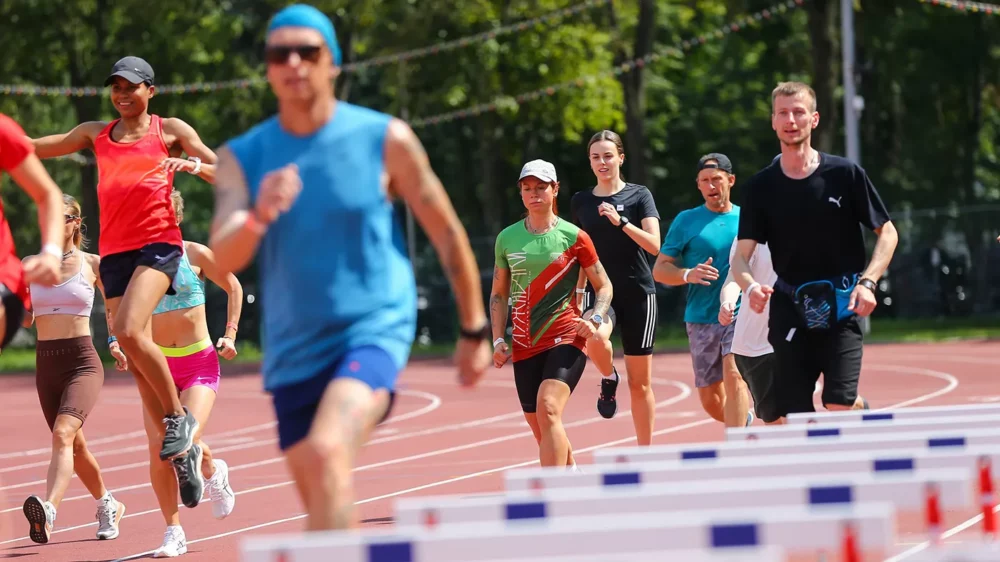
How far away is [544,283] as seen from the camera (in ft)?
32.3

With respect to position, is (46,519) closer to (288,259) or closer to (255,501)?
(255,501)

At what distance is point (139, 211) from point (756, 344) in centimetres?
390

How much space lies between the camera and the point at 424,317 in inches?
1463

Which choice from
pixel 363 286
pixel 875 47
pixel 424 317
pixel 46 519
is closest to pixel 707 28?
pixel 875 47

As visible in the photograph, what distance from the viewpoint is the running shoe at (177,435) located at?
8156 millimetres

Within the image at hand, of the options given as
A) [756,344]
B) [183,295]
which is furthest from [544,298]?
[183,295]

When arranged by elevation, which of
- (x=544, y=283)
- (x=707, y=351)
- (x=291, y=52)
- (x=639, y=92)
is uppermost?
(x=639, y=92)

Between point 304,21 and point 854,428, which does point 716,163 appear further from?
point 304,21

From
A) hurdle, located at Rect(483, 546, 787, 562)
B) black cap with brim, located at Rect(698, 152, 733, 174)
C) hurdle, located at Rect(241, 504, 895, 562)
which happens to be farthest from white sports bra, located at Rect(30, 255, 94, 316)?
hurdle, located at Rect(483, 546, 787, 562)

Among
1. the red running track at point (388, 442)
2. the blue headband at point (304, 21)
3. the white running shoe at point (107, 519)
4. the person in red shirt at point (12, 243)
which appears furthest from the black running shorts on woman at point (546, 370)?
the blue headband at point (304, 21)

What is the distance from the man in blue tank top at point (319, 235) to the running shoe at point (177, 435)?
297 centimetres

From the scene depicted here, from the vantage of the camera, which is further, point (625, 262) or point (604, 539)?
point (625, 262)

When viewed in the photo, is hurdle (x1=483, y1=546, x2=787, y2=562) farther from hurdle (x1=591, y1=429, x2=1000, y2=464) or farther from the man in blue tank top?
hurdle (x1=591, y1=429, x2=1000, y2=464)

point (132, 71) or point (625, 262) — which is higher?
point (132, 71)
